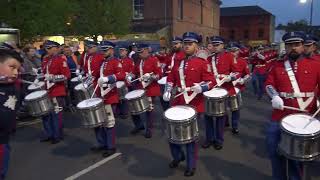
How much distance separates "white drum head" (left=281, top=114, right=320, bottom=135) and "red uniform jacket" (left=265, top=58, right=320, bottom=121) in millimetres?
297

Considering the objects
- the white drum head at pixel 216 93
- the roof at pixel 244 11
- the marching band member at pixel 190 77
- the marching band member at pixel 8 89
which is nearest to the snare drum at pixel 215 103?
the white drum head at pixel 216 93

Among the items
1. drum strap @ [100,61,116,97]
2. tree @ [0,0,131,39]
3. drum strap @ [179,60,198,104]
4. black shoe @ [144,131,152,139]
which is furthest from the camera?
tree @ [0,0,131,39]

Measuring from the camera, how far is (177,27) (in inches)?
1660

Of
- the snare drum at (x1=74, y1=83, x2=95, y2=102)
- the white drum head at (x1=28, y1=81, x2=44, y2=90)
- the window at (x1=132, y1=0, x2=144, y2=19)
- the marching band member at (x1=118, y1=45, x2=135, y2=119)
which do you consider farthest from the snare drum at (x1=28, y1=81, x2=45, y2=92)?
the window at (x1=132, y1=0, x2=144, y2=19)

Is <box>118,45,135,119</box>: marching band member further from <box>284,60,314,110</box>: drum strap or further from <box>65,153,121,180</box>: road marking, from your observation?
<box>284,60,314,110</box>: drum strap

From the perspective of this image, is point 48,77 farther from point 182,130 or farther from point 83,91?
point 182,130

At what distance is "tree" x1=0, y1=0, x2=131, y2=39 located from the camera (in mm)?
20641

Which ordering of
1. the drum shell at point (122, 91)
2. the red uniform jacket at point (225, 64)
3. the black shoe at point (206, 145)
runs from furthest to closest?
1. the drum shell at point (122, 91)
2. the red uniform jacket at point (225, 64)
3. the black shoe at point (206, 145)

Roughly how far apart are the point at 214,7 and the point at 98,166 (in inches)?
2372

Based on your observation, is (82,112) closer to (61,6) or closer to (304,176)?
(304,176)

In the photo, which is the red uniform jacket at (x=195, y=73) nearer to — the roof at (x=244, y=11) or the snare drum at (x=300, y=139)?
the snare drum at (x=300, y=139)

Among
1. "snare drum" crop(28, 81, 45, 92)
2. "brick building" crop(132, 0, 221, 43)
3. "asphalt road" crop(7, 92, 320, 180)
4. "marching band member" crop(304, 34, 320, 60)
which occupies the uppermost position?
"brick building" crop(132, 0, 221, 43)

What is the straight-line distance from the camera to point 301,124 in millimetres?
4797

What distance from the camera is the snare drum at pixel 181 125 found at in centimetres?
602
